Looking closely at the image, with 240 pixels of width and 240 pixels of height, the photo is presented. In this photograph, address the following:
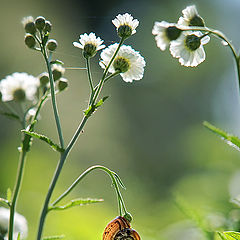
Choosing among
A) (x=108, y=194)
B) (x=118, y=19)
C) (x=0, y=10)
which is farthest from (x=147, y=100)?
(x=118, y=19)

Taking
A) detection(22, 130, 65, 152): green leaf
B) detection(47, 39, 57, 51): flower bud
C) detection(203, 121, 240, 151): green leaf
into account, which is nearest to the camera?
detection(203, 121, 240, 151): green leaf

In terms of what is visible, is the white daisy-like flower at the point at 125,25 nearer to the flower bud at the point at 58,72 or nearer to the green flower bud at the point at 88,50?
the green flower bud at the point at 88,50

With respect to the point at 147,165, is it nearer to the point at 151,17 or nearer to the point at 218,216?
the point at 218,216

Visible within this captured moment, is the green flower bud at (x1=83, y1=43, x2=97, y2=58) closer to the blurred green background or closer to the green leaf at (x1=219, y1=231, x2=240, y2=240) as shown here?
the blurred green background

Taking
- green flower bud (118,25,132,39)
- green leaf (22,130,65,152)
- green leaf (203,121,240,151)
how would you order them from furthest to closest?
green flower bud (118,25,132,39), green leaf (22,130,65,152), green leaf (203,121,240,151)

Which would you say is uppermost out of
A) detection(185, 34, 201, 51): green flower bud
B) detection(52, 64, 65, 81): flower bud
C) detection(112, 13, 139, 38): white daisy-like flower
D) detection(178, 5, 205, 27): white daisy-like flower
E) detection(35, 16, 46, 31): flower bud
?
detection(35, 16, 46, 31): flower bud

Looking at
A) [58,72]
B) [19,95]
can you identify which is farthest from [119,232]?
[19,95]

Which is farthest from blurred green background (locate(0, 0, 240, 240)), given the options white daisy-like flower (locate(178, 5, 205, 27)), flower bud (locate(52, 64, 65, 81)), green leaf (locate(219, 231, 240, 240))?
green leaf (locate(219, 231, 240, 240))

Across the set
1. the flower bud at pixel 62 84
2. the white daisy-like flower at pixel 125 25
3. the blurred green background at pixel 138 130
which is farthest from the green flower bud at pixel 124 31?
the flower bud at pixel 62 84
